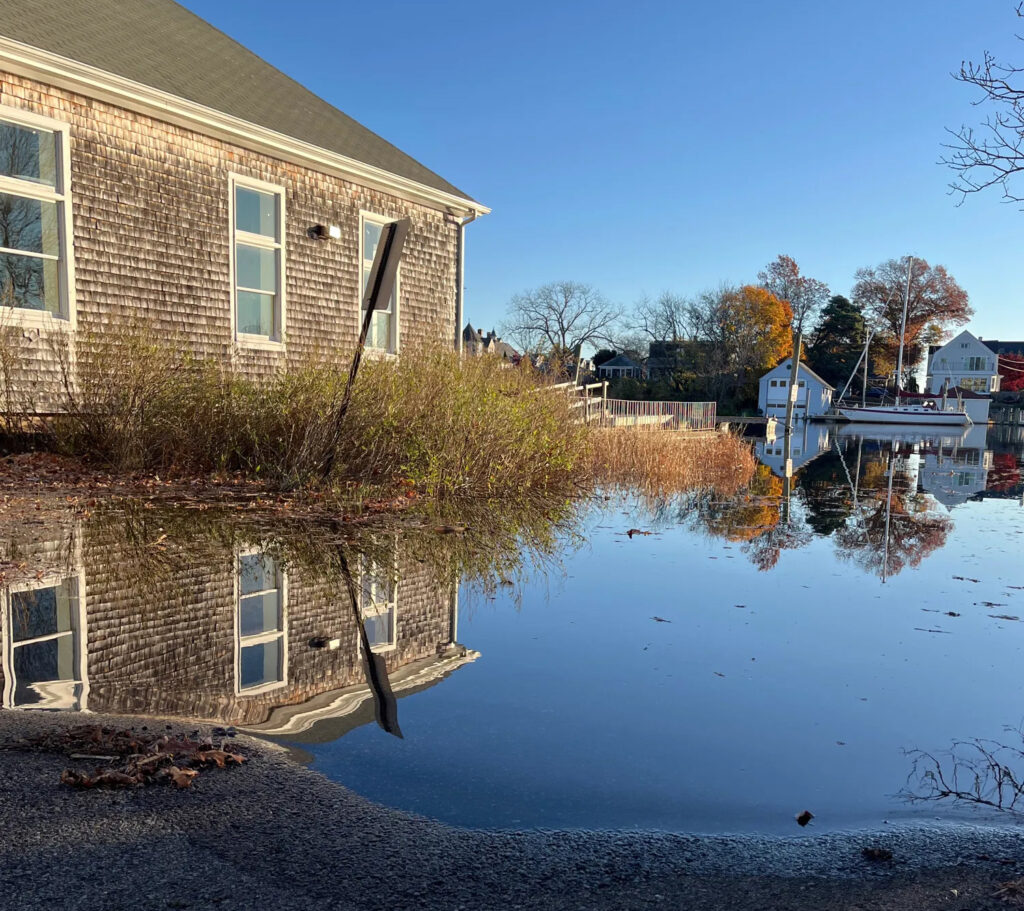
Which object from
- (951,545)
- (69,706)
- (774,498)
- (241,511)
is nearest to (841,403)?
(774,498)

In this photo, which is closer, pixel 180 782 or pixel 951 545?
pixel 180 782

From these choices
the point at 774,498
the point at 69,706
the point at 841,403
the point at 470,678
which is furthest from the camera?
the point at 841,403

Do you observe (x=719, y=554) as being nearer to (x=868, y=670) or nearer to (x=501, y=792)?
(x=868, y=670)

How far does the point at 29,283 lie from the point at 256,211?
13.3 feet

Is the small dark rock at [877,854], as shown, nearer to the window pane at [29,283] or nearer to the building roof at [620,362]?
the window pane at [29,283]

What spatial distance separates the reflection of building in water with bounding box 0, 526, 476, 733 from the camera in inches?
145

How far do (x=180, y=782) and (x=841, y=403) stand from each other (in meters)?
69.1

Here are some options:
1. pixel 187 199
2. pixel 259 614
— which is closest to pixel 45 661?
pixel 259 614

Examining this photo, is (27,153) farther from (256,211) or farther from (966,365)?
(966,365)

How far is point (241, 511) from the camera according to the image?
848 centimetres

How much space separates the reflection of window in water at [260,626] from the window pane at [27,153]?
22.8 feet

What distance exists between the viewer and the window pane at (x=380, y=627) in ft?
15.6

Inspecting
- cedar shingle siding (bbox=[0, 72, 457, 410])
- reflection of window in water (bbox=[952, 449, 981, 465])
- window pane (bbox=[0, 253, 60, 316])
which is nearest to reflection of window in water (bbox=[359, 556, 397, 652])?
cedar shingle siding (bbox=[0, 72, 457, 410])

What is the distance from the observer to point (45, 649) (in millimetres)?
4230
